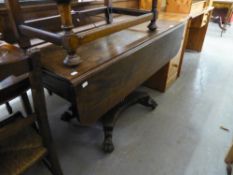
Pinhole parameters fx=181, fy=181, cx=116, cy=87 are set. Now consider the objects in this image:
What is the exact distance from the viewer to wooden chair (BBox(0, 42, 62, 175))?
71cm

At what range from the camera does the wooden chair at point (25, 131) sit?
71 centimetres

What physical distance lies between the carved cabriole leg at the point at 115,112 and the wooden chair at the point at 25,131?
18.6 inches

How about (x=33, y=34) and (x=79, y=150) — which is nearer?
(x=33, y=34)

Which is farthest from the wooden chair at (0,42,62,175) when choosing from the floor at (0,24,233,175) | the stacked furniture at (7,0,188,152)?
the floor at (0,24,233,175)

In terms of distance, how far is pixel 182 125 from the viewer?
177 cm

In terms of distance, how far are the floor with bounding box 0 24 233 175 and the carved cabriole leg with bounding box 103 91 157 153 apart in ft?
0.22

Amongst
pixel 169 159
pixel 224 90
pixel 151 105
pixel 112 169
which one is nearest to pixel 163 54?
pixel 151 105

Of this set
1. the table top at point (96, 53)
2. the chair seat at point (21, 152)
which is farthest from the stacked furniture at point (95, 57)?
the chair seat at point (21, 152)

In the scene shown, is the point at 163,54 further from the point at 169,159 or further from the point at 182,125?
the point at 169,159

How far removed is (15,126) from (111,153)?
89 cm

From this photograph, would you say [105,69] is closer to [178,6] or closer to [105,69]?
[105,69]

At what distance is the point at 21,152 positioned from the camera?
0.94 meters

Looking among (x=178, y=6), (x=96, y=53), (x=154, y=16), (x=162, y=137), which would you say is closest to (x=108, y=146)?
(x=162, y=137)

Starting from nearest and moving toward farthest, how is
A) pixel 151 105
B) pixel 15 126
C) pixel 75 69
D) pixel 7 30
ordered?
pixel 15 126
pixel 75 69
pixel 7 30
pixel 151 105
